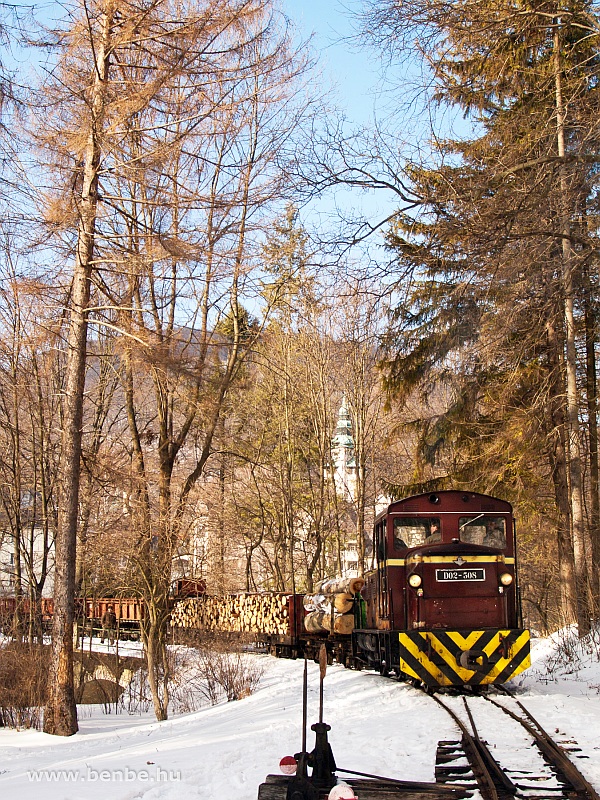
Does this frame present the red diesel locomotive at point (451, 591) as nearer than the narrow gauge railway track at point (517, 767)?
No

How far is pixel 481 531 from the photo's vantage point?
12.5 meters

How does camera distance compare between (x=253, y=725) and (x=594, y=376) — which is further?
(x=594, y=376)

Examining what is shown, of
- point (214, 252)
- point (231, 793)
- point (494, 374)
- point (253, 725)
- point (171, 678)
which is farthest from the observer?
point (494, 374)

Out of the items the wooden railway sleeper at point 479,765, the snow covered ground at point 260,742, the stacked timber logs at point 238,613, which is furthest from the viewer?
the stacked timber logs at point 238,613

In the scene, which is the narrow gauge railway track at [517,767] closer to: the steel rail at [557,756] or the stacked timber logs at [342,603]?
the steel rail at [557,756]

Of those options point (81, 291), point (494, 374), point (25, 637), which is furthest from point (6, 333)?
point (494, 374)

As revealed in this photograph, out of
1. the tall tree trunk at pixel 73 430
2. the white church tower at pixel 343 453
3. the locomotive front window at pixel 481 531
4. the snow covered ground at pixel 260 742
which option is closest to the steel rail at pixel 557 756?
the snow covered ground at pixel 260 742

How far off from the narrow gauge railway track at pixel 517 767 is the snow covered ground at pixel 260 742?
0.16 meters

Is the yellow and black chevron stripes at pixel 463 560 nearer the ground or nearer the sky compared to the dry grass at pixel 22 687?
nearer the sky

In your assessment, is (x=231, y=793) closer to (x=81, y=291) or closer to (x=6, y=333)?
(x=81, y=291)

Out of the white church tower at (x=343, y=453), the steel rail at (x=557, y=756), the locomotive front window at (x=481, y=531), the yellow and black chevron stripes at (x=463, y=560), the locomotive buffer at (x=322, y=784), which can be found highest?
the white church tower at (x=343, y=453)

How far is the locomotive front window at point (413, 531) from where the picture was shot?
12.5 metres

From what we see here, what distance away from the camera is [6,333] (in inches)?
882

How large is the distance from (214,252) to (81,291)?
256 cm
